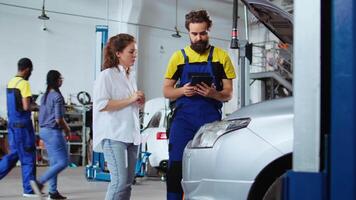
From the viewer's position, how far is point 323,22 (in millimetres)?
1307

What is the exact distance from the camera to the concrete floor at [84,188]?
6.71m

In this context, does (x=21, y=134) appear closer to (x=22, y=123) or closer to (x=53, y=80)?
(x=22, y=123)

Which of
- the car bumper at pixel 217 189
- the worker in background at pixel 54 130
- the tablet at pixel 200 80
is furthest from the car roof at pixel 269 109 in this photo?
the worker in background at pixel 54 130

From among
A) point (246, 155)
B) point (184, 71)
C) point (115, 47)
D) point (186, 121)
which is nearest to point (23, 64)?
point (115, 47)

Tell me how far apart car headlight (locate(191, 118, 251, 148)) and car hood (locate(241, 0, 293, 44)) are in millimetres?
1029

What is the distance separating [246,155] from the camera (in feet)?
7.84

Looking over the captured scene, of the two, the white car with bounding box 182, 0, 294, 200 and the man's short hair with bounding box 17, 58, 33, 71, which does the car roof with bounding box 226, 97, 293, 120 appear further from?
the man's short hair with bounding box 17, 58, 33, 71

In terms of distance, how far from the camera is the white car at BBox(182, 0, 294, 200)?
7.71 feet

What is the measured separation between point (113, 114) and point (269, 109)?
141 cm

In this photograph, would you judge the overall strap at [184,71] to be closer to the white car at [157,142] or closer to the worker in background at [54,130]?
the worker in background at [54,130]

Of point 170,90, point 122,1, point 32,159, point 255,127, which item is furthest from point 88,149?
point 255,127

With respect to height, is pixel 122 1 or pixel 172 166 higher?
pixel 122 1

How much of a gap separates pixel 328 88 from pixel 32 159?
5.61 m

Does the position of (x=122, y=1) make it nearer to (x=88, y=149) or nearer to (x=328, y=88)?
(x=88, y=149)
